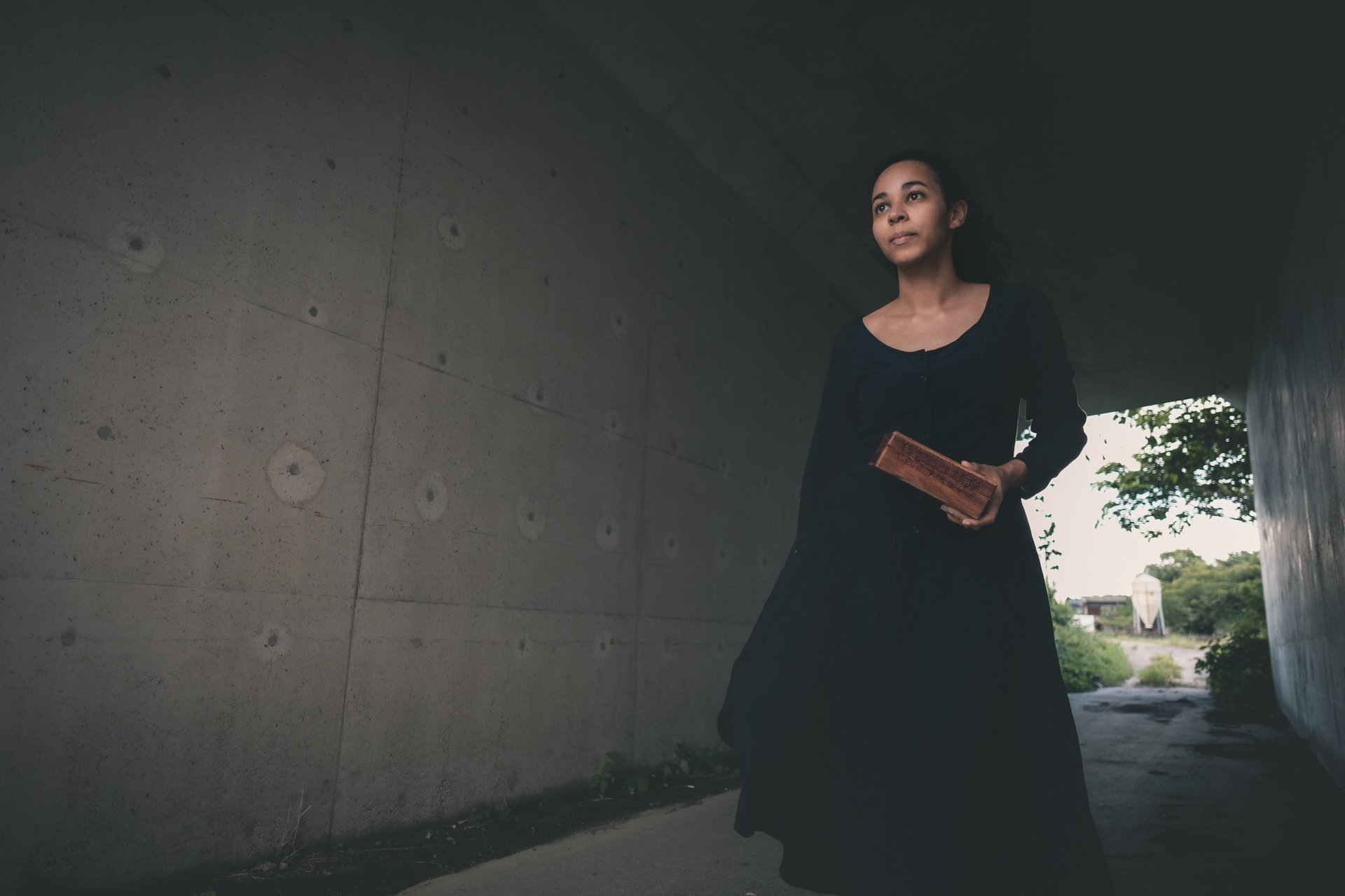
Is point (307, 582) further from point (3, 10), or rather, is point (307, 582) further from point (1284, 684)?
point (1284, 684)

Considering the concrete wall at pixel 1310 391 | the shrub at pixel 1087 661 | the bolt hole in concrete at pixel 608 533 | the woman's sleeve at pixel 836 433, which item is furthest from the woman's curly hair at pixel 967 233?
the shrub at pixel 1087 661

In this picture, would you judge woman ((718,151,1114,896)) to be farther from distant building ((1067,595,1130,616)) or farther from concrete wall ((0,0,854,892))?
distant building ((1067,595,1130,616))

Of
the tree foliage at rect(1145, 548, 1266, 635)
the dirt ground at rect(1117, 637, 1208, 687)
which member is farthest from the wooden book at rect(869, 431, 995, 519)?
the tree foliage at rect(1145, 548, 1266, 635)

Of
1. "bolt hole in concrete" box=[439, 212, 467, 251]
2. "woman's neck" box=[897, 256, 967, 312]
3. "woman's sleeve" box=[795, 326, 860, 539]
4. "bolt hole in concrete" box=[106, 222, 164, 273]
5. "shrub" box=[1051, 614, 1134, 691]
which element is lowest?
"shrub" box=[1051, 614, 1134, 691]

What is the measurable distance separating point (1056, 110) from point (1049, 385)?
5.66 meters

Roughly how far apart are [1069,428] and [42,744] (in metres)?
2.70

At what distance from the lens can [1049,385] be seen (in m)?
1.62

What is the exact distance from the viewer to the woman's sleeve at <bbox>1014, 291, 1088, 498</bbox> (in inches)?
62.9

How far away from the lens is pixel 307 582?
127 inches

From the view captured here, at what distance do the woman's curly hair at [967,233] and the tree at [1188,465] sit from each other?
1326 cm

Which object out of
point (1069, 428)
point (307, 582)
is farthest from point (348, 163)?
point (1069, 428)

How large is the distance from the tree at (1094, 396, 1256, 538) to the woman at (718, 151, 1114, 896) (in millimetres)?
13502

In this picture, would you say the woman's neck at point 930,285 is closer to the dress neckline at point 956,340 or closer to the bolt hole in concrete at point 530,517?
the dress neckline at point 956,340

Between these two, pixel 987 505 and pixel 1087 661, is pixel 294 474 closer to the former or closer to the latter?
pixel 987 505
